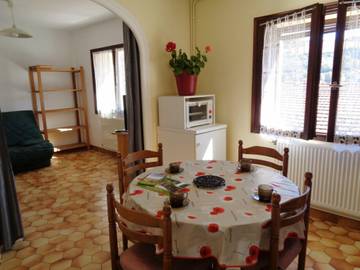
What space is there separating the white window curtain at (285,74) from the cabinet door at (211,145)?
55 centimetres

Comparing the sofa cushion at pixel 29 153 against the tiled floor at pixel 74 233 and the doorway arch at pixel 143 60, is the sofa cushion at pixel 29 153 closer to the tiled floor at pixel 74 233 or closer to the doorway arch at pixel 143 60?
the tiled floor at pixel 74 233

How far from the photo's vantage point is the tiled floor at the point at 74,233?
6.98ft

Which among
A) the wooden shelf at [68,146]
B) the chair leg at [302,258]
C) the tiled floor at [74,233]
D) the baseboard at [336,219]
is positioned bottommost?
the tiled floor at [74,233]

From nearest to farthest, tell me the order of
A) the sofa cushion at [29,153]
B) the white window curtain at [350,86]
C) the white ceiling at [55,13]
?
the white window curtain at [350,86] < the white ceiling at [55,13] < the sofa cushion at [29,153]

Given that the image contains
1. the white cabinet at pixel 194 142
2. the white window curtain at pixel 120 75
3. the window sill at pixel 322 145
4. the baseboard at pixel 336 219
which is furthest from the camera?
the white window curtain at pixel 120 75

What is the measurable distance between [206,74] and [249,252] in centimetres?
267

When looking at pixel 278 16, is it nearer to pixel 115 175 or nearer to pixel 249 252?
pixel 249 252

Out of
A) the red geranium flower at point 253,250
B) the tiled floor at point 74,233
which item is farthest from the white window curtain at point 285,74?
the red geranium flower at point 253,250

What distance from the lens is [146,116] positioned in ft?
10.7

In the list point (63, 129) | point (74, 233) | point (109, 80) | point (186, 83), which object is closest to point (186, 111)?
point (186, 83)

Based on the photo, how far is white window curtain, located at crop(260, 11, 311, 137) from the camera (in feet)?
8.54

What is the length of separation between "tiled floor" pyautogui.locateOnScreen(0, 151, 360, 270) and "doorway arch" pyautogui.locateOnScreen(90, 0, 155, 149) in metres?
1.01

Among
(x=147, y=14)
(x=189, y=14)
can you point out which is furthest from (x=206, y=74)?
(x=147, y=14)

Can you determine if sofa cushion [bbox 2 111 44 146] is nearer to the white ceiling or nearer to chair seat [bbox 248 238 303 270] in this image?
the white ceiling
